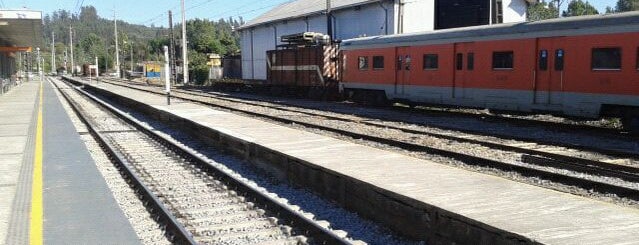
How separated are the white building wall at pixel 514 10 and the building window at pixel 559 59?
79.0 feet

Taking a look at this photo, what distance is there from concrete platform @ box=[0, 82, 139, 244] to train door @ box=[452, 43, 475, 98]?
444 inches

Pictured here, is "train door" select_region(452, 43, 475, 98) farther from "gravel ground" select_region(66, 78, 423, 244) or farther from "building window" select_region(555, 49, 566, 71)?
"gravel ground" select_region(66, 78, 423, 244)

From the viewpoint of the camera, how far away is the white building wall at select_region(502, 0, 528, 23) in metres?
37.9

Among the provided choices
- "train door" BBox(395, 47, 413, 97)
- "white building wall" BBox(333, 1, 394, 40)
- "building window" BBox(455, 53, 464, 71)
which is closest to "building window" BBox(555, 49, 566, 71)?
"building window" BBox(455, 53, 464, 71)

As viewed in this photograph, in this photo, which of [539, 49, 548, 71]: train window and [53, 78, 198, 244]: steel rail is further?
[539, 49, 548, 71]: train window

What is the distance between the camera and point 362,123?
1756cm

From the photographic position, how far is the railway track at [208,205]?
634cm

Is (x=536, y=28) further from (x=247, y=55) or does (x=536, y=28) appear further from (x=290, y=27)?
(x=247, y=55)

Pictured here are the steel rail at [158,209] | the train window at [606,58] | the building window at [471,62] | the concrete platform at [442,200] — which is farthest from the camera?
the building window at [471,62]

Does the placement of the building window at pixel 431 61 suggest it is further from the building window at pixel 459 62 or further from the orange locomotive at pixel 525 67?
the building window at pixel 459 62

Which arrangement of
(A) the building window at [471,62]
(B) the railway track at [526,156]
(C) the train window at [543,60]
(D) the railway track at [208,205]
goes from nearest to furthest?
1. (D) the railway track at [208,205]
2. (B) the railway track at [526,156]
3. (C) the train window at [543,60]
4. (A) the building window at [471,62]

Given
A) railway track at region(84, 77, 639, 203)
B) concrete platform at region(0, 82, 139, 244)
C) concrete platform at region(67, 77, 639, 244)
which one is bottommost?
concrete platform at region(0, 82, 139, 244)

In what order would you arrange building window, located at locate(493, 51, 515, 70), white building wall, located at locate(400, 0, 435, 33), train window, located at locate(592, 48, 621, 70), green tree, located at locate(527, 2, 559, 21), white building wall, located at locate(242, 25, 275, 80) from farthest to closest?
green tree, located at locate(527, 2, 559, 21) → white building wall, located at locate(242, 25, 275, 80) → white building wall, located at locate(400, 0, 435, 33) → building window, located at locate(493, 51, 515, 70) → train window, located at locate(592, 48, 621, 70)

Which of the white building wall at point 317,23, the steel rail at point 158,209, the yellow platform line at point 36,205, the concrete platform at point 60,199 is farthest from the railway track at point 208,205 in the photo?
the white building wall at point 317,23
